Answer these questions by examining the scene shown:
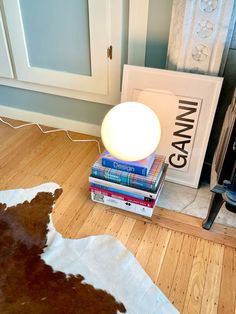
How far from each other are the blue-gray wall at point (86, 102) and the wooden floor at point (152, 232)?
0.85 ft

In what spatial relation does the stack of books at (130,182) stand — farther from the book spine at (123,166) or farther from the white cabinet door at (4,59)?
the white cabinet door at (4,59)

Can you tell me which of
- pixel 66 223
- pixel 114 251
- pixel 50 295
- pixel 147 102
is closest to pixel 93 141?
pixel 147 102

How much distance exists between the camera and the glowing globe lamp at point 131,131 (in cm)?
123

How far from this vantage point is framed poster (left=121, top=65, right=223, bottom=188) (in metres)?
1.42

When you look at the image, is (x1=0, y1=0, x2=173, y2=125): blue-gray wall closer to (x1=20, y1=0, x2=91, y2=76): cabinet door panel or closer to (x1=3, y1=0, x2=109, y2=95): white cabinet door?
(x1=3, y1=0, x2=109, y2=95): white cabinet door

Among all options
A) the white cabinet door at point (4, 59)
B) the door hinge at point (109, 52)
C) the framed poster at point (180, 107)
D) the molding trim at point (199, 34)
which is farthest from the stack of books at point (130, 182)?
the white cabinet door at point (4, 59)

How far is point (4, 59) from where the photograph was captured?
6.38 ft

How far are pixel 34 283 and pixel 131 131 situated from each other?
2.38 feet

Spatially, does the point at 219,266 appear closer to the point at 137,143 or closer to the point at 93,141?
the point at 137,143

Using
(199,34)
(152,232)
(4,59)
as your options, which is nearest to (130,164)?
(152,232)

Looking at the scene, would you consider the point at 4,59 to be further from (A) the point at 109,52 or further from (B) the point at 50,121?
(A) the point at 109,52

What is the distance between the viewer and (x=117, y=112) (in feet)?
4.14

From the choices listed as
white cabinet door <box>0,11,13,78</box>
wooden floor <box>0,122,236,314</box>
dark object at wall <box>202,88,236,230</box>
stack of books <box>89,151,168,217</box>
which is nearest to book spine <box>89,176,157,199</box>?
stack of books <box>89,151,168,217</box>

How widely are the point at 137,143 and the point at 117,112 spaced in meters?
0.16
